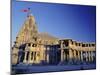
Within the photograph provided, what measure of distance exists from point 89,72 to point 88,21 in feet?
1.84

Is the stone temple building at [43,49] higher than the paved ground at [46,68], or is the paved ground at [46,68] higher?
the stone temple building at [43,49]

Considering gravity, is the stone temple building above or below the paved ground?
above

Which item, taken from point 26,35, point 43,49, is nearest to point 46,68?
point 43,49

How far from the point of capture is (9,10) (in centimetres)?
214

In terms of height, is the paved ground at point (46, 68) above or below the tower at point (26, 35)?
below

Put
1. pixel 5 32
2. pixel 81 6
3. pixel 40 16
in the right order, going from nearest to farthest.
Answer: pixel 5 32, pixel 40 16, pixel 81 6

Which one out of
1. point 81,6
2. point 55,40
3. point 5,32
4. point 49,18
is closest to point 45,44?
point 55,40

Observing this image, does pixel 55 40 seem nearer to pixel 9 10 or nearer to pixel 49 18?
pixel 49 18

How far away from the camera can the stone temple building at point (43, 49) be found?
2186mm

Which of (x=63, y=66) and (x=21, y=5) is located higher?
(x=21, y=5)

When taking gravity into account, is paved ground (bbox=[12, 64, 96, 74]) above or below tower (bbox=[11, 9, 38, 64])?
below

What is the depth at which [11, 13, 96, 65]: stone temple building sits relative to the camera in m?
2.19

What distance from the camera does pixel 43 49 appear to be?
228 centimetres

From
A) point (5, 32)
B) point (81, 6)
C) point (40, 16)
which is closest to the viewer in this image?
point (5, 32)
